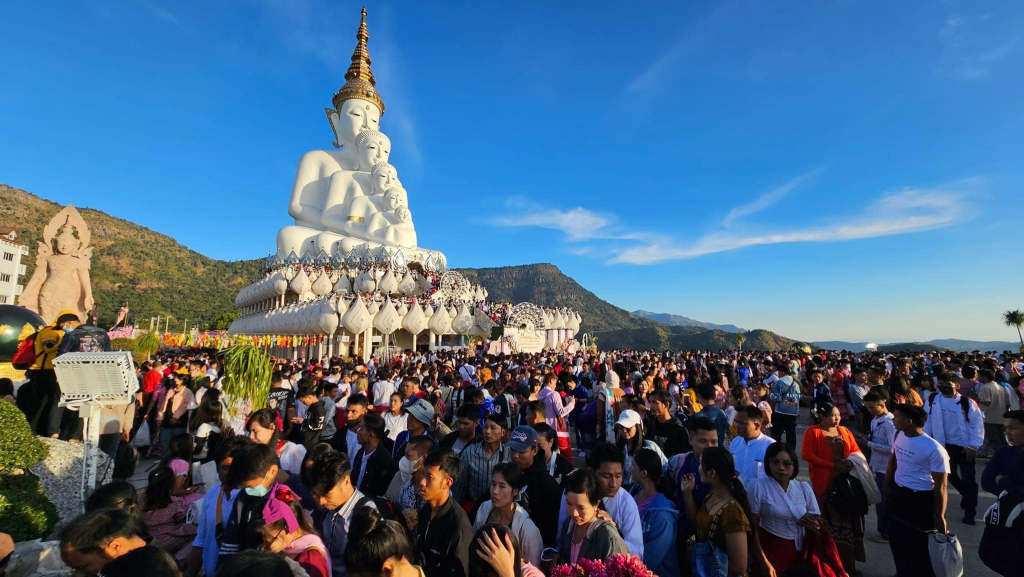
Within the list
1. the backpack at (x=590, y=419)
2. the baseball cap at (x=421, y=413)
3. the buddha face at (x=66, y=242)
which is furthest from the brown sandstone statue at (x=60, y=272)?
the backpack at (x=590, y=419)

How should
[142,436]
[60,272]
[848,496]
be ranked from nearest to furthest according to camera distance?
[848,496]
[142,436]
[60,272]

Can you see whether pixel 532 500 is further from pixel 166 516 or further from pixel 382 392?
pixel 382 392

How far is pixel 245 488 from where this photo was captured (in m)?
2.42

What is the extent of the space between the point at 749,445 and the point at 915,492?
109 centimetres

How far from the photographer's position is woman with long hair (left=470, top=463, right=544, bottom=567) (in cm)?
238

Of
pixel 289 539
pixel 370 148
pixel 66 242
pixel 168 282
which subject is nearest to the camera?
pixel 289 539

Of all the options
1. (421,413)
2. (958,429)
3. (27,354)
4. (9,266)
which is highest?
(9,266)

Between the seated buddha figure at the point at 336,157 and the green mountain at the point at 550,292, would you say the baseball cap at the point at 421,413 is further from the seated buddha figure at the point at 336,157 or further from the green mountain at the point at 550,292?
the green mountain at the point at 550,292

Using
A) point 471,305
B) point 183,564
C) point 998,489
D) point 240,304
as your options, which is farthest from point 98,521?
point 240,304

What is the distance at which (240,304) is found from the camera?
28094 millimetres

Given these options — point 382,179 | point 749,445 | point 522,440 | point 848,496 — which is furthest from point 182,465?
point 382,179

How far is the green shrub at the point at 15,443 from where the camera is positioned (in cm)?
384

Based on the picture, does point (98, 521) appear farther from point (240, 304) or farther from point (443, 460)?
point (240, 304)

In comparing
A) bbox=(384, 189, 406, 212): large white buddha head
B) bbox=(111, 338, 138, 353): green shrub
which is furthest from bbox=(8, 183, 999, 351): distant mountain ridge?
bbox=(111, 338, 138, 353): green shrub
